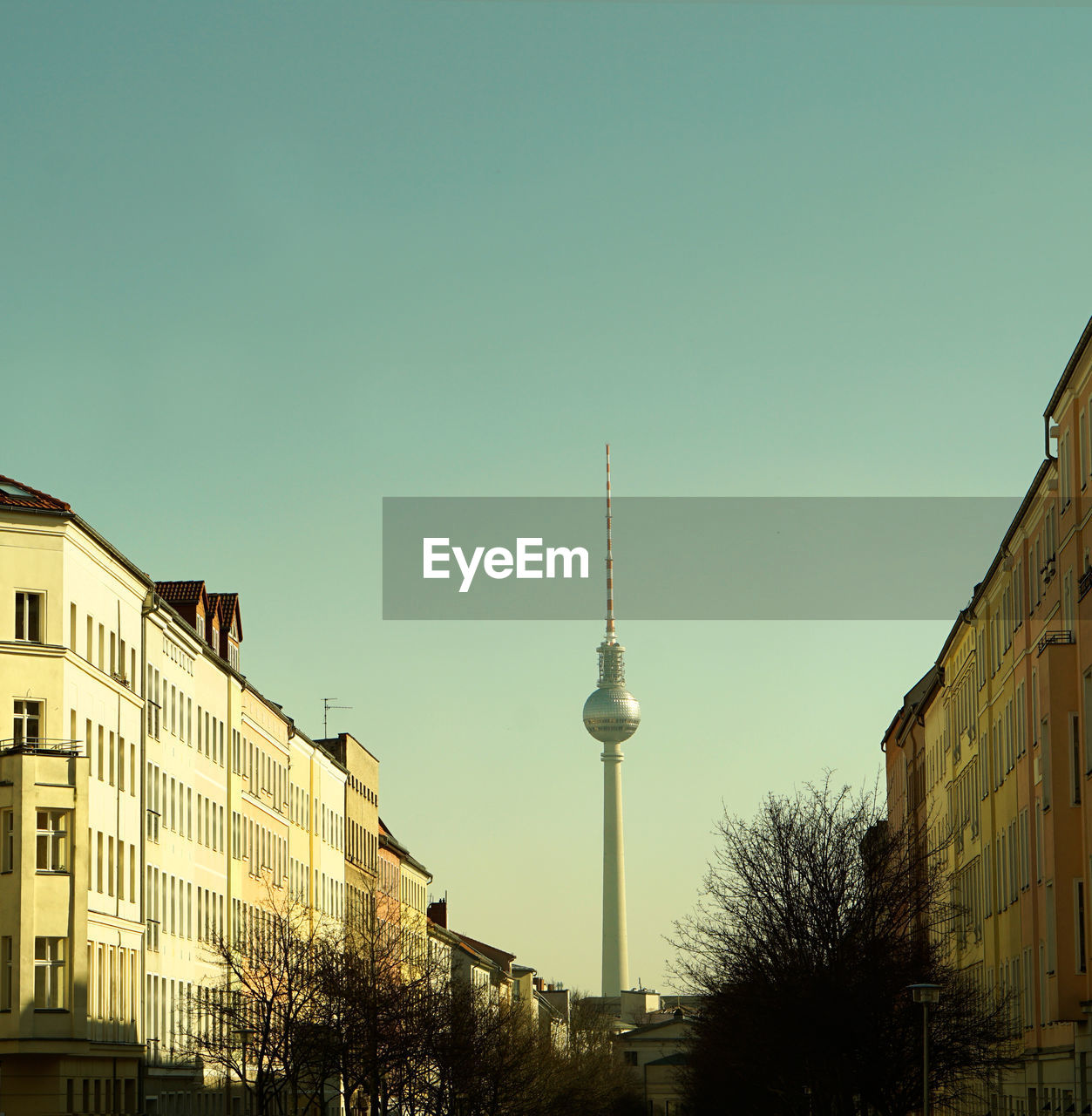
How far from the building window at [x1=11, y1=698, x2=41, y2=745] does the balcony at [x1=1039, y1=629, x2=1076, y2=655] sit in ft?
87.3

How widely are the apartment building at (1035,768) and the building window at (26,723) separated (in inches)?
1040

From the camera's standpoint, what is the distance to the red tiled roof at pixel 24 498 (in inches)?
2156

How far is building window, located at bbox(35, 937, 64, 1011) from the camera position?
52031 mm

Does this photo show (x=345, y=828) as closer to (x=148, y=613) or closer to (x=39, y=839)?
(x=148, y=613)

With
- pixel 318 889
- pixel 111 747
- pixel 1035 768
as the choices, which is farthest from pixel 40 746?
pixel 318 889

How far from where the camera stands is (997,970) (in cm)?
6041

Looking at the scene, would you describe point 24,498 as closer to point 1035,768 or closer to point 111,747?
point 111,747

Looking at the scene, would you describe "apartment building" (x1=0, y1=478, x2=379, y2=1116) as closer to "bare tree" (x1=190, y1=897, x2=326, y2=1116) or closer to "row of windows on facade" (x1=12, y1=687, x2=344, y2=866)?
"row of windows on facade" (x1=12, y1=687, x2=344, y2=866)

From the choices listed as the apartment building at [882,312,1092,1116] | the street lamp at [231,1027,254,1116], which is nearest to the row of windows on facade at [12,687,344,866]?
the street lamp at [231,1027,254,1116]

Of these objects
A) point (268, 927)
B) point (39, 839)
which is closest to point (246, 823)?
point (268, 927)

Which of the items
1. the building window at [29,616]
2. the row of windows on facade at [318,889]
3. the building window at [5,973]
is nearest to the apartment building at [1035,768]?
the building window at [5,973]

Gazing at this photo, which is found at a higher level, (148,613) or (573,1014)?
(148,613)

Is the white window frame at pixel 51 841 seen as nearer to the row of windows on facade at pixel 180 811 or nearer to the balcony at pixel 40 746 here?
the balcony at pixel 40 746

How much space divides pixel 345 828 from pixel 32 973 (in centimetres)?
5856
